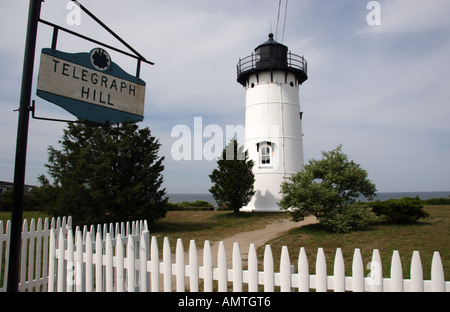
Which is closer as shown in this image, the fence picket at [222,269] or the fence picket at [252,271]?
the fence picket at [252,271]

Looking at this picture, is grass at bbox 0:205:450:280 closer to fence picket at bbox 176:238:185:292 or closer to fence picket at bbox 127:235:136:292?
fence picket at bbox 176:238:185:292

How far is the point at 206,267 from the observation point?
3.59m

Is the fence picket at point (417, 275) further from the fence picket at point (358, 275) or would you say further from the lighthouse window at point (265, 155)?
the lighthouse window at point (265, 155)

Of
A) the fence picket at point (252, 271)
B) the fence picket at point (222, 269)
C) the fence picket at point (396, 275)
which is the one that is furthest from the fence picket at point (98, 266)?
the fence picket at point (396, 275)

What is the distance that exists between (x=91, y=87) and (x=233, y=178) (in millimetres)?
18062

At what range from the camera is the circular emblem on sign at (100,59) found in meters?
3.25

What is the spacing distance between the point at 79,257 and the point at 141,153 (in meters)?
10.7

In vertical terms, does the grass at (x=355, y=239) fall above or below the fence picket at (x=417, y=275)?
below

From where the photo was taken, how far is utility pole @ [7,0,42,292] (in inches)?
106

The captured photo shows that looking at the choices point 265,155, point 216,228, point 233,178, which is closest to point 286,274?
point 216,228

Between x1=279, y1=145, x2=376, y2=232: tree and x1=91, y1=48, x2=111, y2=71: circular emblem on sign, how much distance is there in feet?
38.2

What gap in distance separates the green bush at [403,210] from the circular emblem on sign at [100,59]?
49.4 feet
